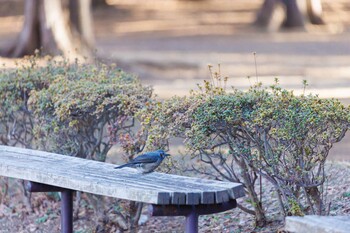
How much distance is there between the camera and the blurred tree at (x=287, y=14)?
3034cm

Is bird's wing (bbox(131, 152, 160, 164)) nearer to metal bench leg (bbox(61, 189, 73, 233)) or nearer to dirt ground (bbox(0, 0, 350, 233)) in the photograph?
metal bench leg (bbox(61, 189, 73, 233))

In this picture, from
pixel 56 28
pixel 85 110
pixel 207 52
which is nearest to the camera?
pixel 85 110

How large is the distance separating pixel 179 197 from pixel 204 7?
3140 centimetres

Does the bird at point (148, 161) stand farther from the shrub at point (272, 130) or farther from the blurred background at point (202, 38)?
the blurred background at point (202, 38)

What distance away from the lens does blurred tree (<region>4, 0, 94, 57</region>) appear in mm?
19422

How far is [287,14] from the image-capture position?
30.4 meters

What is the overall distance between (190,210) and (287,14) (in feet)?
83.9

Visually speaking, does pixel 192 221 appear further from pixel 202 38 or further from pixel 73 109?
pixel 202 38

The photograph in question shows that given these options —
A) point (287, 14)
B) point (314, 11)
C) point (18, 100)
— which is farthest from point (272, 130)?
point (314, 11)

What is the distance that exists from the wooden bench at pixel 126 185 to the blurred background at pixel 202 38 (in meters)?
4.90

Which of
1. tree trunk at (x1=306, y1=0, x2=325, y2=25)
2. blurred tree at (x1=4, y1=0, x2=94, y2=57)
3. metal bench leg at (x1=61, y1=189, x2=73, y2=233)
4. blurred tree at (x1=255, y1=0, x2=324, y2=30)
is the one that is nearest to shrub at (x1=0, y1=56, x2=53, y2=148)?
metal bench leg at (x1=61, y1=189, x2=73, y2=233)

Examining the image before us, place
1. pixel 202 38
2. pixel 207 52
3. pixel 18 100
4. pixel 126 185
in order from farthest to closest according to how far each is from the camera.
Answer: pixel 202 38 → pixel 207 52 → pixel 18 100 → pixel 126 185

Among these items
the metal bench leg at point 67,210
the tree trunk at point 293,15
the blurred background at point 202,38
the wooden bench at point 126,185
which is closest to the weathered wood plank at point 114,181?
the wooden bench at point 126,185

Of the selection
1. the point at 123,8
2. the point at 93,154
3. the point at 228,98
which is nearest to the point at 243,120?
the point at 228,98
